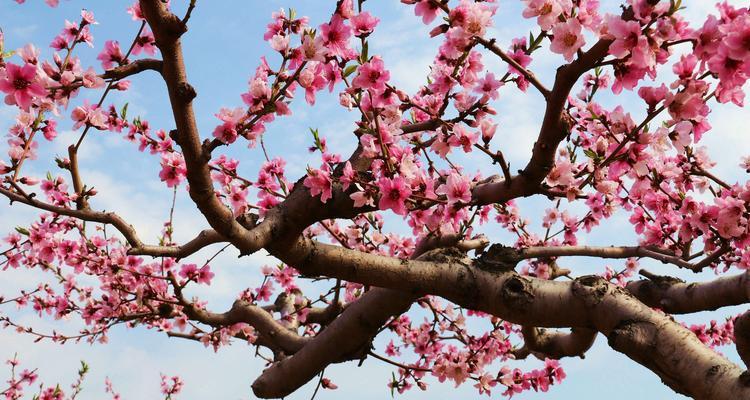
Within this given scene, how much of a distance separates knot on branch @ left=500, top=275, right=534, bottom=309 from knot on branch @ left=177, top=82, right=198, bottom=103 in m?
2.19

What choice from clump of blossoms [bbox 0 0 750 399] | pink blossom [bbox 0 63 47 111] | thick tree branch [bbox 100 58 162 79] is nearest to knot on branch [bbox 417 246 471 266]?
clump of blossoms [bbox 0 0 750 399]

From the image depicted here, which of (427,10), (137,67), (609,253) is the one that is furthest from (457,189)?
(609,253)

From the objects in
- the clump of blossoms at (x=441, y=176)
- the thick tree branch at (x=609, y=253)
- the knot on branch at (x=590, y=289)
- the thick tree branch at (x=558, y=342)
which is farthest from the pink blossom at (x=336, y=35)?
the thick tree branch at (x=558, y=342)

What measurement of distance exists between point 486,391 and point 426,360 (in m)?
1.16

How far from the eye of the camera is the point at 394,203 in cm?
295

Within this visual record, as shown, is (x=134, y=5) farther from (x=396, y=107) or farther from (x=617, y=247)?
(x=617, y=247)

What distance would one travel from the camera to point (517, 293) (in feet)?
11.8

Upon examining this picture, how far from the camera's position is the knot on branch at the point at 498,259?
3.84 m

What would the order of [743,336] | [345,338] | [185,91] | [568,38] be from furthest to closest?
[345,338] < [743,336] < [185,91] < [568,38]

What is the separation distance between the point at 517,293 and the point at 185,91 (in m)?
2.28

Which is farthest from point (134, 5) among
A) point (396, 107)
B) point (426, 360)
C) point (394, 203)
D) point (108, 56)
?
point (426, 360)

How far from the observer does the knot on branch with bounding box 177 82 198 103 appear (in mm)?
2604

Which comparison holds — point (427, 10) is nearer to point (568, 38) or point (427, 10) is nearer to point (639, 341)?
point (568, 38)

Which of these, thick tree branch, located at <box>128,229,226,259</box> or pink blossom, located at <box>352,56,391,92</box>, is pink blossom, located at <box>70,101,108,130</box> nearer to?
thick tree branch, located at <box>128,229,226,259</box>
